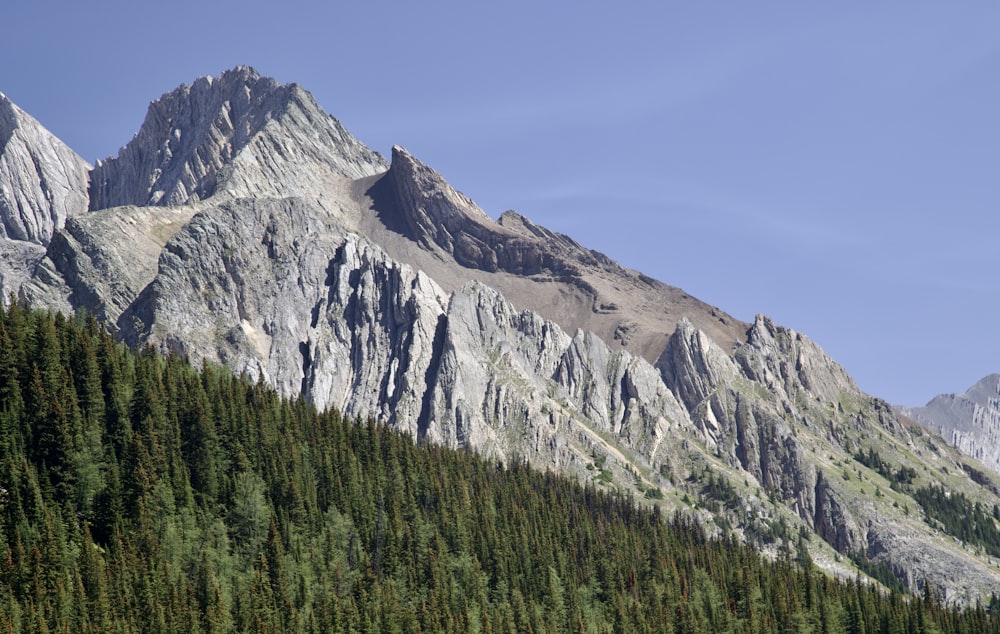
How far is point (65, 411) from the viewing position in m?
152

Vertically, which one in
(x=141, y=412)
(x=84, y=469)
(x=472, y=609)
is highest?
(x=141, y=412)

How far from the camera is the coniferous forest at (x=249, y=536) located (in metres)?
131

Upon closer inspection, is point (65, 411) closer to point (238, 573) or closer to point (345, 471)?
point (238, 573)

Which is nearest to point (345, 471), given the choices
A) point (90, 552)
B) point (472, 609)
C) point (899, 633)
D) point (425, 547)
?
point (425, 547)

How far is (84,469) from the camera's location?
14725 cm

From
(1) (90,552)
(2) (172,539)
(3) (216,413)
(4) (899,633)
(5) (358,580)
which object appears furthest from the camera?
(4) (899,633)

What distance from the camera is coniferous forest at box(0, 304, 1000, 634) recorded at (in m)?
131

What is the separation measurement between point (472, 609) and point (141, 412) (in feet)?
177

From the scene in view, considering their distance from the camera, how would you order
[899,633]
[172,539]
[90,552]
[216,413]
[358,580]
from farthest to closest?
[899,633] < [216,413] < [358,580] < [172,539] < [90,552]

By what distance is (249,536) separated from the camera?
159125 mm

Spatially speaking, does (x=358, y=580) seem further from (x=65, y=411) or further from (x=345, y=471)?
(x=65, y=411)

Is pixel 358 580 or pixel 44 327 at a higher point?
pixel 44 327

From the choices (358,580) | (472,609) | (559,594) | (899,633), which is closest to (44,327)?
(358,580)

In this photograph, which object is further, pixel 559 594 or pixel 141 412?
pixel 559 594
